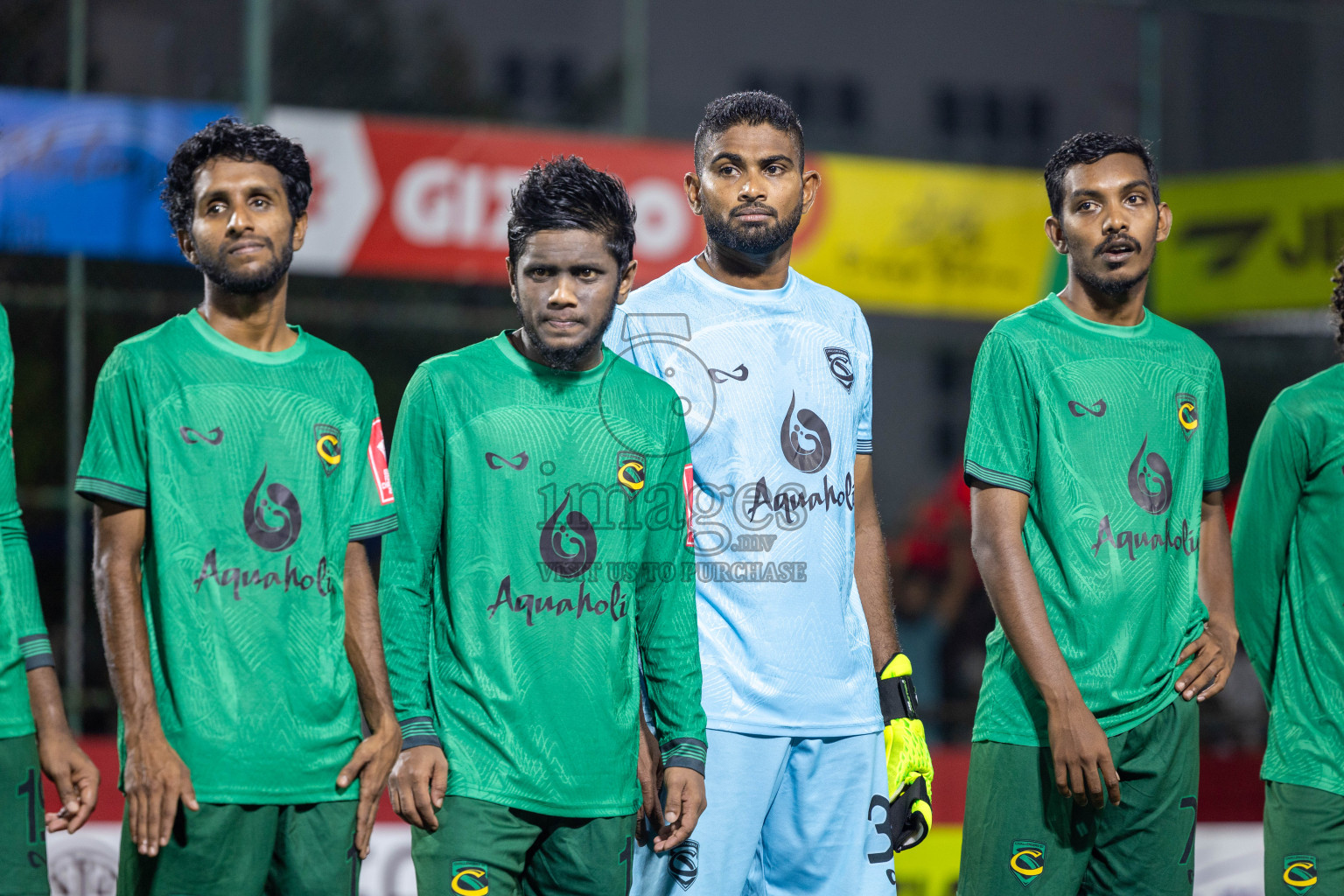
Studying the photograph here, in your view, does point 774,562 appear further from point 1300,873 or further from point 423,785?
point 1300,873

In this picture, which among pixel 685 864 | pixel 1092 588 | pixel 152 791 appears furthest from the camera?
pixel 1092 588

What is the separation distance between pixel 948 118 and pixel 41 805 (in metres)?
16.3

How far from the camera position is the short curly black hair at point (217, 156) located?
9.37ft

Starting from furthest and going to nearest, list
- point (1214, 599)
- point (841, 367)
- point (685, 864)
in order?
1. point (1214, 599)
2. point (841, 367)
3. point (685, 864)

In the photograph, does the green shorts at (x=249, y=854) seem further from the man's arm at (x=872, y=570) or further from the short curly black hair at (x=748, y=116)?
the short curly black hair at (x=748, y=116)

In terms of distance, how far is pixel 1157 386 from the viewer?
338cm

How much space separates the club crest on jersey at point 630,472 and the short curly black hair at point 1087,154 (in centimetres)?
117

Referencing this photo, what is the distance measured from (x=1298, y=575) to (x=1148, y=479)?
→ 0.62 m

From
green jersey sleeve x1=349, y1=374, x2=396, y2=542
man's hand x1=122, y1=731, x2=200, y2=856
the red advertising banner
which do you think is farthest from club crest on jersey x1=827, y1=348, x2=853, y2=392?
the red advertising banner

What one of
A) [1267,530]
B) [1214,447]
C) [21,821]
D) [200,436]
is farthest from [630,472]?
[1267,530]

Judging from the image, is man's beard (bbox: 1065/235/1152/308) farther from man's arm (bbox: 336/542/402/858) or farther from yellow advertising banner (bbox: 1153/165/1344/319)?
yellow advertising banner (bbox: 1153/165/1344/319)

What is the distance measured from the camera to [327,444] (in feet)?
9.33

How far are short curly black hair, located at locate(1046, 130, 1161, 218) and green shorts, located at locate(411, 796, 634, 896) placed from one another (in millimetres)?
1720

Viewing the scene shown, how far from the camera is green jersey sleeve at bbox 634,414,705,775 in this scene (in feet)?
9.80
